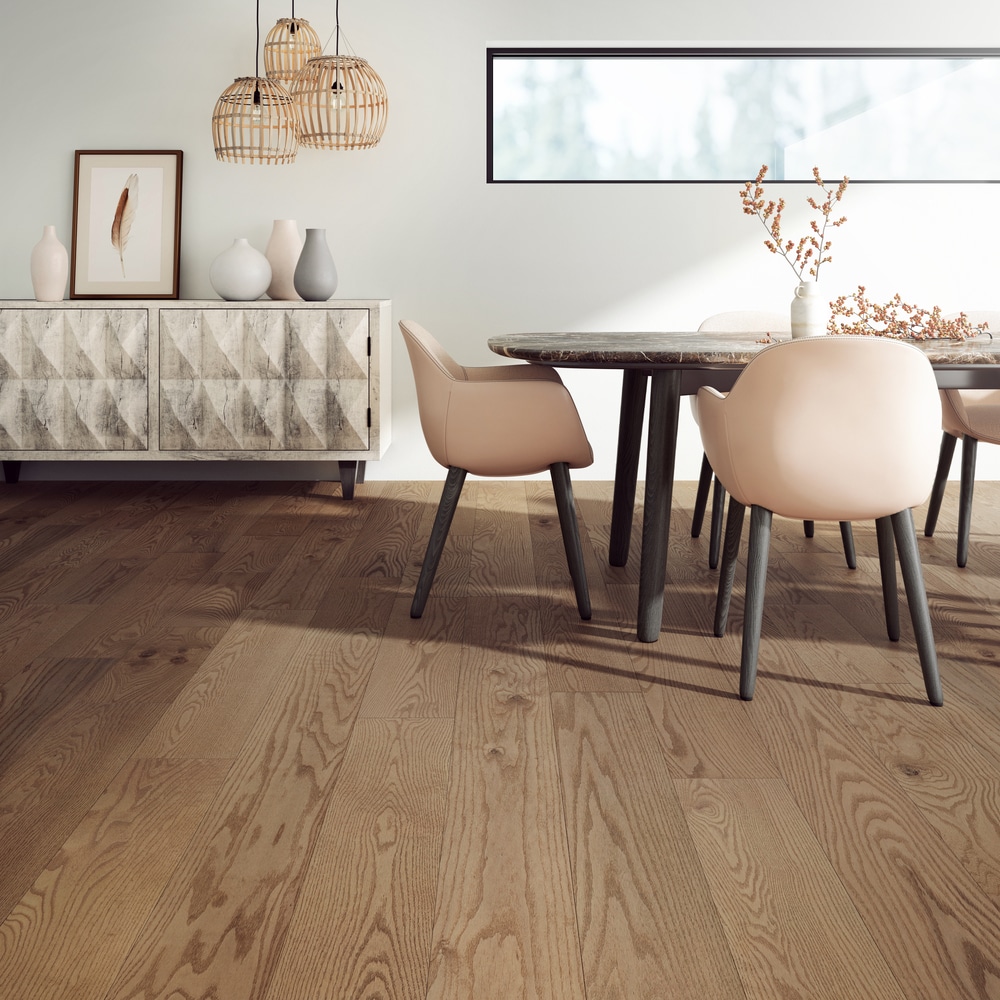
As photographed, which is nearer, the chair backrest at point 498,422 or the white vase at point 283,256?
the chair backrest at point 498,422

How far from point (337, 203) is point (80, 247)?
111 centimetres

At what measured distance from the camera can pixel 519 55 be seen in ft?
14.3

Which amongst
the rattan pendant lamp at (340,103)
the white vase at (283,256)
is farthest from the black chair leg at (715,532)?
the rattan pendant lamp at (340,103)

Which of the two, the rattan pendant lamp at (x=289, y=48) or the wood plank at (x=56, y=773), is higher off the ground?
the rattan pendant lamp at (x=289, y=48)

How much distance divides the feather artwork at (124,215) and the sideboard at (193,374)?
0.49 m

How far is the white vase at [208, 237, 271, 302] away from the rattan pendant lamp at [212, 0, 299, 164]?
39 centimetres

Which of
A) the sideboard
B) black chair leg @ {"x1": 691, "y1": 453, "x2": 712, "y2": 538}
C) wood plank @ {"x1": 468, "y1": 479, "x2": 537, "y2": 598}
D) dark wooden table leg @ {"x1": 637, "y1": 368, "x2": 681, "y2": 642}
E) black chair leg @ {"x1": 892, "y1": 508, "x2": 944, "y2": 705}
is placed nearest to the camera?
black chair leg @ {"x1": 892, "y1": 508, "x2": 944, "y2": 705}

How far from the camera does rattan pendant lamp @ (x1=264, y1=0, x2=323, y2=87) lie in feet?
13.7

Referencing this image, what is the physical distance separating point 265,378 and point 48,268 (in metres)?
0.99

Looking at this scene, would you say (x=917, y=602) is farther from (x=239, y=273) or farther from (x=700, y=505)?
(x=239, y=273)

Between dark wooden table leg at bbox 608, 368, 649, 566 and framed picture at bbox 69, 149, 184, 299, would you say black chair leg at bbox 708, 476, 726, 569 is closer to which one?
dark wooden table leg at bbox 608, 368, 649, 566

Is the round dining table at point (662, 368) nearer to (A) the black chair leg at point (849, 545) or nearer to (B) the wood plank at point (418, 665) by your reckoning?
(B) the wood plank at point (418, 665)

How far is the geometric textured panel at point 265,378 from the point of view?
4.02 meters

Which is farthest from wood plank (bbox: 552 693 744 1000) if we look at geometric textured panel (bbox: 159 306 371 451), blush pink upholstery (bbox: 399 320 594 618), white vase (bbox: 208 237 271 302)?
white vase (bbox: 208 237 271 302)
